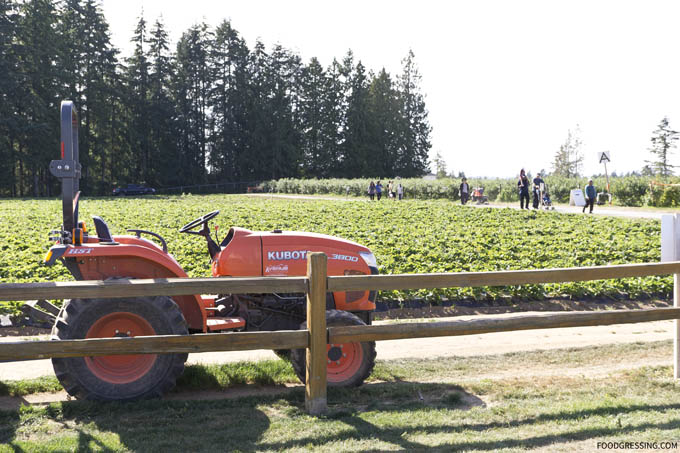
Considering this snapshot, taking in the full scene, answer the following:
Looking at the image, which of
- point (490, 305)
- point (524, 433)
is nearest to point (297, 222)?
point (490, 305)

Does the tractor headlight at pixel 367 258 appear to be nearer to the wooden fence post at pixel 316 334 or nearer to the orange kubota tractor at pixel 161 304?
the orange kubota tractor at pixel 161 304

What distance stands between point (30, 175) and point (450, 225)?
53.6 metres

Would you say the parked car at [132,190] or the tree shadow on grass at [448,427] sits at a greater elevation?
the parked car at [132,190]

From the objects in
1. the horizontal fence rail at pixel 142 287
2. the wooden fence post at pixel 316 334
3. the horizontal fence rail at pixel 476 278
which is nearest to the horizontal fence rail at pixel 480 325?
the wooden fence post at pixel 316 334

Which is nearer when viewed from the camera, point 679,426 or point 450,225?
point 679,426

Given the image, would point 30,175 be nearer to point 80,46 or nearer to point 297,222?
point 80,46

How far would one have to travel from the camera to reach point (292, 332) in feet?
16.5

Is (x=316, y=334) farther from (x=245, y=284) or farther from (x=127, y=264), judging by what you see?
(x=127, y=264)

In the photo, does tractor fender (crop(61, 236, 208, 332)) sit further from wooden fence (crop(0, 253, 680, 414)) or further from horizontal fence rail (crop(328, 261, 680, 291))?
horizontal fence rail (crop(328, 261, 680, 291))

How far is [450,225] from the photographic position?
19.9 metres

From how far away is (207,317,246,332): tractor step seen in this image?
5762 millimetres

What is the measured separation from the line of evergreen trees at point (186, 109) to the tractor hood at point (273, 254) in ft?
177

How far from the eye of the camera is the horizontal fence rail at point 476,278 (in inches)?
200

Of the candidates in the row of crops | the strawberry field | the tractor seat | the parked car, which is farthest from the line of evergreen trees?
the tractor seat
